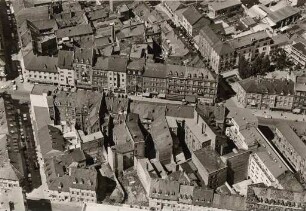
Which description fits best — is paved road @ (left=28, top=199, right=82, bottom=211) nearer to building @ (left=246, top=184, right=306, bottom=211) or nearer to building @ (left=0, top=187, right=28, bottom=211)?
building @ (left=0, top=187, right=28, bottom=211)

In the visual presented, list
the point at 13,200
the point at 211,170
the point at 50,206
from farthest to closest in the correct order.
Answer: the point at 211,170, the point at 50,206, the point at 13,200

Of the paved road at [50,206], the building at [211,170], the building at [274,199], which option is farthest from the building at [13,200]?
the building at [274,199]

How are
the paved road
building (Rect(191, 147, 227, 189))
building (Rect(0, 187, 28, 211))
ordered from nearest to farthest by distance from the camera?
building (Rect(0, 187, 28, 211))
the paved road
building (Rect(191, 147, 227, 189))

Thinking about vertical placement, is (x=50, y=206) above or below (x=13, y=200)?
below

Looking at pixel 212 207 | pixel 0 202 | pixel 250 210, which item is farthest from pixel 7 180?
pixel 250 210

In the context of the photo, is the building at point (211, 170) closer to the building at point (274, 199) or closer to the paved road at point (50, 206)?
the building at point (274, 199)

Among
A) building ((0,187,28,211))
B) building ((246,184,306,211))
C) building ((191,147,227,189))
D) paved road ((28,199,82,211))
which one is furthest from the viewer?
building ((191,147,227,189))

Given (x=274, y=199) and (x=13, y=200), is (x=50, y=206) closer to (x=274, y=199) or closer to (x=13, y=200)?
(x=13, y=200)

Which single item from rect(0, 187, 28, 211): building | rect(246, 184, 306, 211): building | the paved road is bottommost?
the paved road

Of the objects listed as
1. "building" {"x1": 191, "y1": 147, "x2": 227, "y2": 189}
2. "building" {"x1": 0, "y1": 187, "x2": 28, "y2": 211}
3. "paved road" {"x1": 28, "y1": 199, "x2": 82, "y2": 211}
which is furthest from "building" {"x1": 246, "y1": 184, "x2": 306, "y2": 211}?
"building" {"x1": 0, "y1": 187, "x2": 28, "y2": 211}

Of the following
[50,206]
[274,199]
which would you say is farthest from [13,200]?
[274,199]

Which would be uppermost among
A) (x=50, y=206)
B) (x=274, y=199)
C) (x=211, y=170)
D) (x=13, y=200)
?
(x=211, y=170)

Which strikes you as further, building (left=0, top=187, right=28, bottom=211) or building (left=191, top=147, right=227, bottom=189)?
building (left=191, top=147, right=227, bottom=189)
